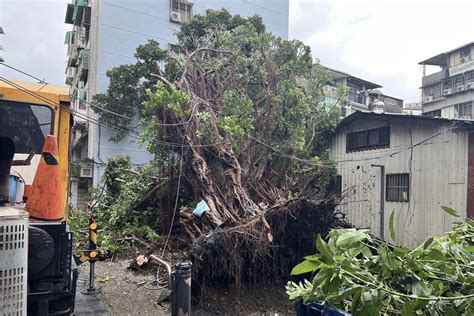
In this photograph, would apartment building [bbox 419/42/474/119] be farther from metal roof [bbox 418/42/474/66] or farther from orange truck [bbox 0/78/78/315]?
orange truck [bbox 0/78/78/315]

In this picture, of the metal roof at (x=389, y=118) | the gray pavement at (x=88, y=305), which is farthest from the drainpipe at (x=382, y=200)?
the gray pavement at (x=88, y=305)

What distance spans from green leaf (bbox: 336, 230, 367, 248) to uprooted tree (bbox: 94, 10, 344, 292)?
3630mm

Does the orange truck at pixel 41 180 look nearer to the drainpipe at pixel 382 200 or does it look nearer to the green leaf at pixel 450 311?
the green leaf at pixel 450 311

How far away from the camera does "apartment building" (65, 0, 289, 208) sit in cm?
1711

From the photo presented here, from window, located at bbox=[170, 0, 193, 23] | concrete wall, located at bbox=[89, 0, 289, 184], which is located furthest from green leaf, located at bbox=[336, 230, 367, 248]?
window, located at bbox=[170, 0, 193, 23]

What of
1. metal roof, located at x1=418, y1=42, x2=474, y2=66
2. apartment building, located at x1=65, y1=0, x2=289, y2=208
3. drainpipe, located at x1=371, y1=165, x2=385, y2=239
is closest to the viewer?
drainpipe, located at x1=371, y1=165, x2=385, y2=239

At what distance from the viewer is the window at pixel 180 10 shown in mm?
19625

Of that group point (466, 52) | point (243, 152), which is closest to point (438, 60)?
point (466, 52)

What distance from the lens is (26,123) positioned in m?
3.64

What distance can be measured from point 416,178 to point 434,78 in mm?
27732

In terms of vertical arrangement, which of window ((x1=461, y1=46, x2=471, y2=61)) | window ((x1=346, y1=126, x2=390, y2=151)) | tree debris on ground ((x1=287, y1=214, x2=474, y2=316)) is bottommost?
tree debris on ground ((x1=287, y1=214, x2=474, y2=316))

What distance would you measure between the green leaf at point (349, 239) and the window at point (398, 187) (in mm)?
8068

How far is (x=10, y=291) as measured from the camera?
2.15m

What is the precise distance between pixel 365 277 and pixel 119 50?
17.7m
